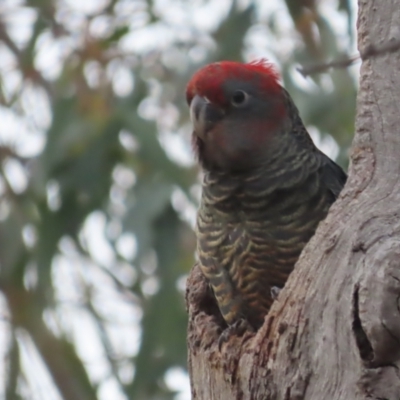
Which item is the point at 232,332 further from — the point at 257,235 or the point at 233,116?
the point at 233,116

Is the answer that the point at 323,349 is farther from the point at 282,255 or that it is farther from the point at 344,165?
the point at 344,165

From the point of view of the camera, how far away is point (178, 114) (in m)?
5.42

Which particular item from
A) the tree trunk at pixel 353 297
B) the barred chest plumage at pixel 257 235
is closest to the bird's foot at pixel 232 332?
the tree trunk at pixel 353 297

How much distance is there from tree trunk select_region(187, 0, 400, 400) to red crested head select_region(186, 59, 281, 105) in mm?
680

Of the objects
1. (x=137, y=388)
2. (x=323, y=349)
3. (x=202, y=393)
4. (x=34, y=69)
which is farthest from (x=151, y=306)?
(x=323, y=349)

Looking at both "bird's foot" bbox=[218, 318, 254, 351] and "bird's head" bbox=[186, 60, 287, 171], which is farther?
"bird's head" bbox=[186, 60, 287, 171]

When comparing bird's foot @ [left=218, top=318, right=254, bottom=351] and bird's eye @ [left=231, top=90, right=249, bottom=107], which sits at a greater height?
bird's eye @ [left=231, top=90, right=249, bottom=107]

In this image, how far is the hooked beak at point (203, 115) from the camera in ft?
10.1

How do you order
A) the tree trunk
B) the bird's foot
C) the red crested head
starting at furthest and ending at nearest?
the red crested head, the bird's foot, the tree trunk

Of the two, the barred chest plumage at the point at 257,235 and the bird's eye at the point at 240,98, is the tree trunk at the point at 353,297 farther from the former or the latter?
the bird's eye at the point at 240,98

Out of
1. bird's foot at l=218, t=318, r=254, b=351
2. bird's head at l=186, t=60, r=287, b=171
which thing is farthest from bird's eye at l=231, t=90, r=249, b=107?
bird's foot at l=218, t=318, r=254, b=351

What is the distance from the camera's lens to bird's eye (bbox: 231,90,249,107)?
10.2ft

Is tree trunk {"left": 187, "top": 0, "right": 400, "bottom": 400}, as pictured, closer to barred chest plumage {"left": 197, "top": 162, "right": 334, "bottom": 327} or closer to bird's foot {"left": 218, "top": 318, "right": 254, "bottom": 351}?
bird's foot {"left": 218, "top": 318, "right": 254, "bottom": 351}

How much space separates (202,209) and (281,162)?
32cm
